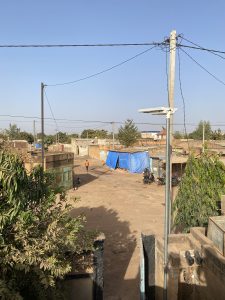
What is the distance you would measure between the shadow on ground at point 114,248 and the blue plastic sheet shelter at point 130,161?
15936 millimetres

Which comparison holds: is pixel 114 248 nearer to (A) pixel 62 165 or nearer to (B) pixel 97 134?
(A) pixel 62 165

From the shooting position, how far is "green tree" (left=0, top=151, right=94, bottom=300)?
211 inches

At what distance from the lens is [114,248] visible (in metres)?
Answer: 11.7

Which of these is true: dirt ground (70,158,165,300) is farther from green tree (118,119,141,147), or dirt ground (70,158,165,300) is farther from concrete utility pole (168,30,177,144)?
green tree (118,119,141,147)

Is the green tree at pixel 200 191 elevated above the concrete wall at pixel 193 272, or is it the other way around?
the green tree at pixel 200 191

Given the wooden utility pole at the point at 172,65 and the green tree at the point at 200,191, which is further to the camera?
the green tree at the point at 200,191

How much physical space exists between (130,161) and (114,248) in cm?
2347

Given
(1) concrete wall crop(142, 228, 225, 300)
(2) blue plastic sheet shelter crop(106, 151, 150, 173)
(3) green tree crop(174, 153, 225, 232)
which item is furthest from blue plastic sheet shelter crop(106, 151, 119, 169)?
(1) concrete wall crop(142, 228, 225, 300)

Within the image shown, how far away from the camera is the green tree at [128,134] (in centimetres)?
5303

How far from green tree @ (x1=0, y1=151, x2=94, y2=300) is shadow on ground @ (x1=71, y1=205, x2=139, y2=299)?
87.8 inches

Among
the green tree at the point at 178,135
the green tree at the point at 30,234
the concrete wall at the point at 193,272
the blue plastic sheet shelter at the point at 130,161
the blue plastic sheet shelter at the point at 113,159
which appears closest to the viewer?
the green tree at the point at 30,234

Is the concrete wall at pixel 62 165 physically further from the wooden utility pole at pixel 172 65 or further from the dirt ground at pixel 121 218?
the wooden utility pole at pixel 172 65

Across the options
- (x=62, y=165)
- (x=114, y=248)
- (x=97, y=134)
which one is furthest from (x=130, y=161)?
(x=97, y=134)

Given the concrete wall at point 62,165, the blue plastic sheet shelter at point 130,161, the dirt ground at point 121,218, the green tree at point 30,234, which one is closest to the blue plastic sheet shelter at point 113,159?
the blue plastic sheet shelter at point 130,161
